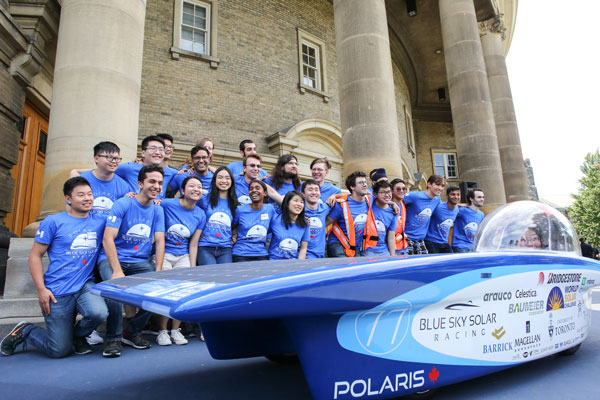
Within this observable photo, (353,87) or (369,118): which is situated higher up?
(353,87)

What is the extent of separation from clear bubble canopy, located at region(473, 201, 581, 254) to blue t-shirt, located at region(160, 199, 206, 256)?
255 centimetres

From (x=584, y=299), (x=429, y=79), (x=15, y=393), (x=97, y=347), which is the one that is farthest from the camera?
(x=429, y=79)

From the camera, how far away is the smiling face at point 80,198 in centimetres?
323

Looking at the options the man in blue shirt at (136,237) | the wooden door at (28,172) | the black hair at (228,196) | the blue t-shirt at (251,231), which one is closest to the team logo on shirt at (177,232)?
the man in blue shirt at (136,237)

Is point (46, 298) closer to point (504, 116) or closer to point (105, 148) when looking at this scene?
point (105, 148)

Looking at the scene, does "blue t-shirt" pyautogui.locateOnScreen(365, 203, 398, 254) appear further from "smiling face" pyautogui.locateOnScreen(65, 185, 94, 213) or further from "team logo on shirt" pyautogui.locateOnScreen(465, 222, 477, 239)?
"smiling face" pyautogui.locateOnScreen(65, 185, 94, 213)

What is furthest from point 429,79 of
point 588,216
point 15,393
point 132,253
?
point 15,393

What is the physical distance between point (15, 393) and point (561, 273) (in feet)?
11.3

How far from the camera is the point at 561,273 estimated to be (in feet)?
8.74

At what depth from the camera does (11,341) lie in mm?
3123

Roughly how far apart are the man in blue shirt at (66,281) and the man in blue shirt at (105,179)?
0.36 m

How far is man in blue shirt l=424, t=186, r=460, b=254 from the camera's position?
223 inches

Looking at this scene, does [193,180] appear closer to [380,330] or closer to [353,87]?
[380,330]

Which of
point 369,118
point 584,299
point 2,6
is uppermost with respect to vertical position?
point 2,6
